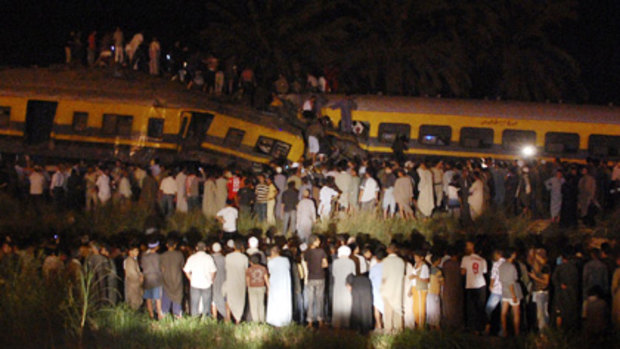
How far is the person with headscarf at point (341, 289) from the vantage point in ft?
40.4

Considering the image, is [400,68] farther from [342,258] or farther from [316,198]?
[342,258]

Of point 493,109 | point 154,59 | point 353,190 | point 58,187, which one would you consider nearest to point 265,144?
point 154,59

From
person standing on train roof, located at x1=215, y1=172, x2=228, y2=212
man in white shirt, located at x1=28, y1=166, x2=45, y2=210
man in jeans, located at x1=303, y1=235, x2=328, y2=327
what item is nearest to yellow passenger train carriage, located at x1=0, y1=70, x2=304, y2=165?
man in white shirt, located at x1=28, y1=166, x2=45, y2=210

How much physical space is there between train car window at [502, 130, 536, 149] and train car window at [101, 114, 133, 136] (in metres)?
11.7

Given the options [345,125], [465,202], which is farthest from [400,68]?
[465,202]

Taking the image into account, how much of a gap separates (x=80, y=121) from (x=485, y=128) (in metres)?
12.8

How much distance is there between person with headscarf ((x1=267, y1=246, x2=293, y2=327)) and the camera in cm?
1232

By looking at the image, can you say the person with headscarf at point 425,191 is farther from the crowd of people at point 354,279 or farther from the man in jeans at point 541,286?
the man in jeans at point 541,286

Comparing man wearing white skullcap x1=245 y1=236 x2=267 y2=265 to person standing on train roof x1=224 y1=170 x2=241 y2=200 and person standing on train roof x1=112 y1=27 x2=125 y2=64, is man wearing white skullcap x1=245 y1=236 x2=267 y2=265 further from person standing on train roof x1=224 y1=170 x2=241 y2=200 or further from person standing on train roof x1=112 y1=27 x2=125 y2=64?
person standing on train roof x1=112 y1=27 x2=125 y2=64

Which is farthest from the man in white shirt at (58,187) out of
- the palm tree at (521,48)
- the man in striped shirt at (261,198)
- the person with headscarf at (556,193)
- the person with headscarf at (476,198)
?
the palm tree at (521,48)

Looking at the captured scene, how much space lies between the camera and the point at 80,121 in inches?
992

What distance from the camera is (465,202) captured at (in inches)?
711

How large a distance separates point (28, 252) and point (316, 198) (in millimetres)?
6615

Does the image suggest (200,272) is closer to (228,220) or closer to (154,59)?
(228,220)
